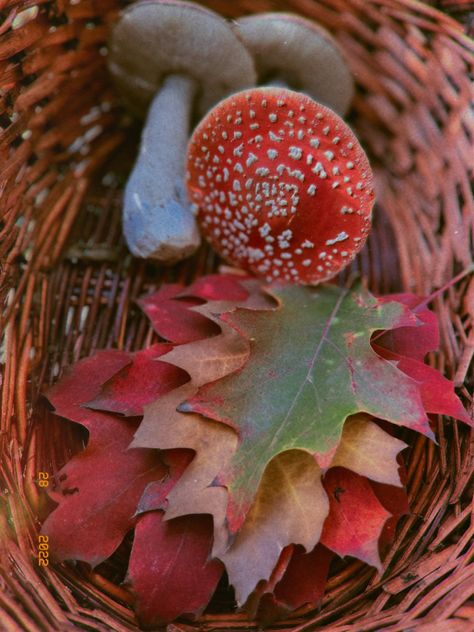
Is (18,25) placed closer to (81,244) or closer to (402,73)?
(81,244)

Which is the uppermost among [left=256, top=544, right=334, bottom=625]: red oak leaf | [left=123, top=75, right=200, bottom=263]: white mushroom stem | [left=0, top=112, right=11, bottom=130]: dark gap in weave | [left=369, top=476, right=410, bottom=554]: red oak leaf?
[left=0, top=112, right=11, bottom=130]: dark gap in weave

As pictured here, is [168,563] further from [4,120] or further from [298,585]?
[4,120]

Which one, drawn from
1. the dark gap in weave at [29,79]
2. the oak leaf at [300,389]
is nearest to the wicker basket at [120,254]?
the dark gap in weave at [29,79]

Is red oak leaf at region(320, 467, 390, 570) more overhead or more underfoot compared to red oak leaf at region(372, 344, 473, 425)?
more underfoot

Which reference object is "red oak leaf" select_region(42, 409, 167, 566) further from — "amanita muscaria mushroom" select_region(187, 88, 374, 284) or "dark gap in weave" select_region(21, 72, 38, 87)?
"dark gap in weave" select_region(21, 72, 38, 87)

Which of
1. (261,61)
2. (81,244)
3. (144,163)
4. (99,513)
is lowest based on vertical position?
(99,513)

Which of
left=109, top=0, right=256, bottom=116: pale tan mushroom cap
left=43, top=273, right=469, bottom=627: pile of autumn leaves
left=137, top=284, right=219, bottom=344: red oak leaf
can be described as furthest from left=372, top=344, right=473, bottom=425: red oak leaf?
left=109, top=0, right=256, bottom=116: pale tan mushroom cap

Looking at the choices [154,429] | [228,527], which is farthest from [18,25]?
[228,527]
